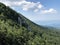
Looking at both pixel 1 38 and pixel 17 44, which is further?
pixel 17 44

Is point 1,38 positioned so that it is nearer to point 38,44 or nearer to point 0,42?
point 0,42

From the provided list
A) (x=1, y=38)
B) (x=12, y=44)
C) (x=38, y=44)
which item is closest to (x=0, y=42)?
(x=1, y=38)

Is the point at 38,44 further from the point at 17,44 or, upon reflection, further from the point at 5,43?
the point at 5,43

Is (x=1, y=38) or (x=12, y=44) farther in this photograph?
(x=12, y=44)

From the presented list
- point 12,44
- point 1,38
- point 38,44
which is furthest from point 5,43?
point 38,44

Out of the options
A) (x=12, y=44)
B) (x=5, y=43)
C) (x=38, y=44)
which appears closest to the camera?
(x=5, y=43)

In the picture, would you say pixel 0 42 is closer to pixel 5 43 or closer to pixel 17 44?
pixel 5 43

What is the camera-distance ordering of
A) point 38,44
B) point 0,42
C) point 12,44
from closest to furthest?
point 0,42 → point 12,44 → point 38,44

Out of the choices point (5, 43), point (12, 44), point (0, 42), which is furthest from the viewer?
point (12, 44)

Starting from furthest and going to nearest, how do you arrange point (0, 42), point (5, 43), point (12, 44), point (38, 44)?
point (38, 44) → point (12, 44) → point (5, 43) → point (0, 42)
